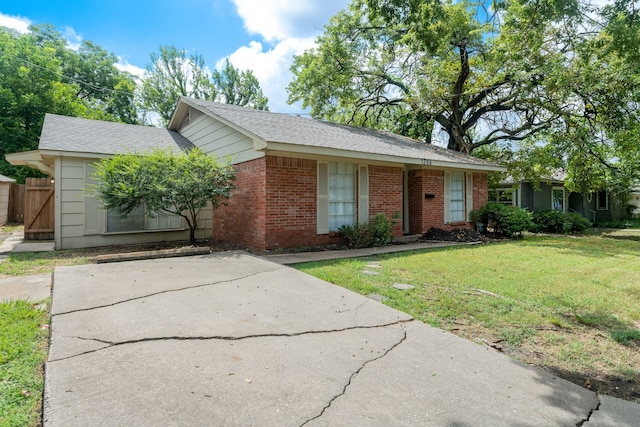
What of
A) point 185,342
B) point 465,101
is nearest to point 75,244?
point 185,342

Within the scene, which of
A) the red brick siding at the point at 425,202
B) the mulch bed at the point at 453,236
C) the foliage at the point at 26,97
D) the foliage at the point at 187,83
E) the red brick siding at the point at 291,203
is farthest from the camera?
the foliage at the point at 187,83

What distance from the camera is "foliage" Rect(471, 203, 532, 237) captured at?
454 inches

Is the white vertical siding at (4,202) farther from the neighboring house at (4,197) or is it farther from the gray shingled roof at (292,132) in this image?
the gray shingled roof at (292,132)

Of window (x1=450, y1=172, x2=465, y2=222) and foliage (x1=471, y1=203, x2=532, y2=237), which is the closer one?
foliage (x1=471, y1=203, x2=532, y2=237)

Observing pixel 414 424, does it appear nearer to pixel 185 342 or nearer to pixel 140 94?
pixel 185 342

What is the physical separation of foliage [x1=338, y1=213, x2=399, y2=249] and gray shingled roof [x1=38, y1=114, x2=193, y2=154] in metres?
5.11

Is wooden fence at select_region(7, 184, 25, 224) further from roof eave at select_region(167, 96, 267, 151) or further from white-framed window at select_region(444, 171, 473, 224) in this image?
white-framed window at select_region(444, 171, 473, 224)

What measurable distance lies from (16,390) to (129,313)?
1.39 meters

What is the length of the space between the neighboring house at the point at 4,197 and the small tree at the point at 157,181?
40.6ft

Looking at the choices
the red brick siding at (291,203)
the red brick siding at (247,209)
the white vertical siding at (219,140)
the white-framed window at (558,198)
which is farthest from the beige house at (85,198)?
the white-framed window at (558,198)

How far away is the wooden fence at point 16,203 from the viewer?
56.5 feet

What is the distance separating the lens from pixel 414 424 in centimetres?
194

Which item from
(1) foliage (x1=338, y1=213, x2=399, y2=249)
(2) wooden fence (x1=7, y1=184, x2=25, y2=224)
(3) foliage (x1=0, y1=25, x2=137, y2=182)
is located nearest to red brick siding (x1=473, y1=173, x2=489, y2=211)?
(1) foliage (x1=338, y1=213, x2=399, y2=249)

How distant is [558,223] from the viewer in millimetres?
15008
